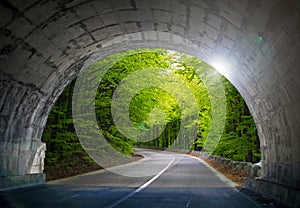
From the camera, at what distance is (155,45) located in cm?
1339

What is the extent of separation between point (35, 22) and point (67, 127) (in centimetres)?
1235

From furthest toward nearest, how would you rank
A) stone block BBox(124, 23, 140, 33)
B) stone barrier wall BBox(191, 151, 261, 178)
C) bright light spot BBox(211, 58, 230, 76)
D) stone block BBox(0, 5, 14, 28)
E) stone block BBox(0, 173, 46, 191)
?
stone barrier wall BBox(191, 151, 261, 178), bright light spot BBox(211, 58, 230, 76), stone block BBox(124, 23, 140, 33), stone block BBox(0, 173, 46, 191), stone block BBox(0, 5, 14, 28)

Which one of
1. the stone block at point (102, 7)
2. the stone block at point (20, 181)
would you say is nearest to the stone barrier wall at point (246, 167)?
the stone block at point (102, 7)

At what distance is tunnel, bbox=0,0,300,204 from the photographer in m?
6.86

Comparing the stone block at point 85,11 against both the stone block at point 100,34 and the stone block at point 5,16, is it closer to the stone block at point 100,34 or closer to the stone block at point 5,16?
the stone block at point 100,34

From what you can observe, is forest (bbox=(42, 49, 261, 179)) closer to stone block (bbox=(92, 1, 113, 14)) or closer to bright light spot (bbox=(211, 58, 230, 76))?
bright light spot (bbox=(211, 58, 230, 76))

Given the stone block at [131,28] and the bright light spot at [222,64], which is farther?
the bright light spot at [222,64]

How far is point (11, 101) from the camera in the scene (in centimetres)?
1025

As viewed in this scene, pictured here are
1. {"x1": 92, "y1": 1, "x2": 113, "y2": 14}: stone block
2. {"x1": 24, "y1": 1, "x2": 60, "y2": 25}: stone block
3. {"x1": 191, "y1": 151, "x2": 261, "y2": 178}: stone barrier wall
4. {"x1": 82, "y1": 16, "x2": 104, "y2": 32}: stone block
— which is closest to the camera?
{"x1": 24, "y1": 1, "x2": 60, "y2": 25}: stone block

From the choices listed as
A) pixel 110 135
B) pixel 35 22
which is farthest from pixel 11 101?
pixel 110 135

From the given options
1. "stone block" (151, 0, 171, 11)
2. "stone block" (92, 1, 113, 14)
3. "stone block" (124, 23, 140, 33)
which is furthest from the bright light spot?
"stone block" (92, 1, 113, 14)

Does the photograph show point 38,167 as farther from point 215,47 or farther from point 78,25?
point 215,47

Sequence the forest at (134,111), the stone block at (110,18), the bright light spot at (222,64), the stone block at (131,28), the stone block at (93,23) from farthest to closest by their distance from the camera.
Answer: the forest at (134,111), the bright light spot at (222,64), the stone block at (131,28), the stone block at (93,23), the stone block at (110,18)

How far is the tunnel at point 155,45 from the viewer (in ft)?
22.5
